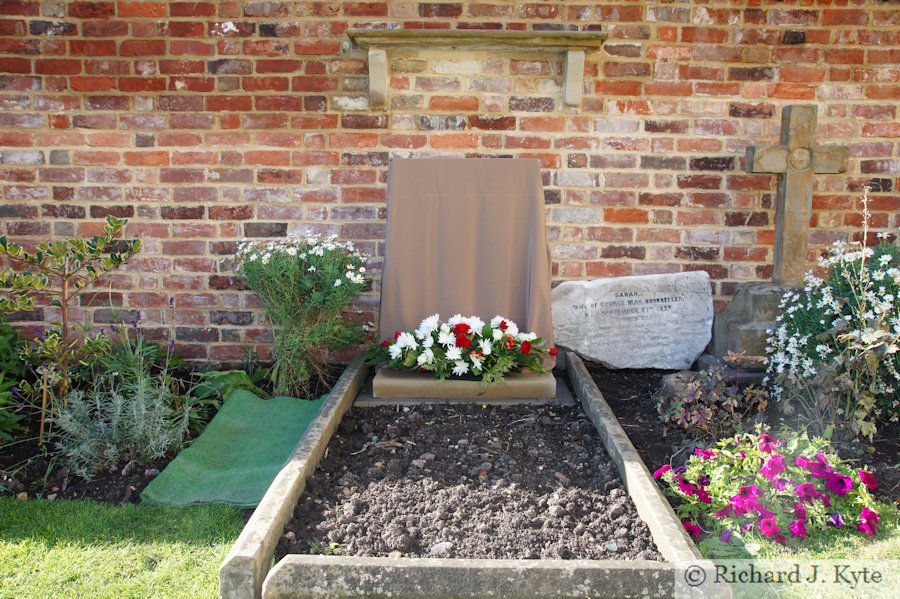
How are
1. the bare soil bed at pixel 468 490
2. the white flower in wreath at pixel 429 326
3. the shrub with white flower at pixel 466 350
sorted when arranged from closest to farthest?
the bare soil bed at pixel 468 490 → the shrub with white flower at pixel 466 350 → the white flower in wreath at pixel 429 326

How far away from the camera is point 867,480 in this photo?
269 cm

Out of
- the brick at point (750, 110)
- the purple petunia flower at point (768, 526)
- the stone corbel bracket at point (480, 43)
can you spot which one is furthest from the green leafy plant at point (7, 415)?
the brick at point (750, 110)

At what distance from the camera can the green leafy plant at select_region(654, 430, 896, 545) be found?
250cm

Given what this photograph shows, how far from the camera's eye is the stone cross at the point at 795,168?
3.96m

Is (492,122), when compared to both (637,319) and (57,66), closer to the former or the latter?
(637,319)

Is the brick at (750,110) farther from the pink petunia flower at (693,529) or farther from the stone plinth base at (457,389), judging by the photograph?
the pink petunia flower at (693,529)

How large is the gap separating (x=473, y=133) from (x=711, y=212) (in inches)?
57.6

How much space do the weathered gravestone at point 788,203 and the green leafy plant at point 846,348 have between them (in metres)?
0.28

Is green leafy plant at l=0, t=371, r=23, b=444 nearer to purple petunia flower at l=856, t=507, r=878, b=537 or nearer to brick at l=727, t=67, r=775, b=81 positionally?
purple petunia flower at l=856, t=507, r=878, b=537

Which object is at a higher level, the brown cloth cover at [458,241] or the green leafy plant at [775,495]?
the brown cloth cover at [458,241]

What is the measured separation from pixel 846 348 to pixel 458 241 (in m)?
1.90

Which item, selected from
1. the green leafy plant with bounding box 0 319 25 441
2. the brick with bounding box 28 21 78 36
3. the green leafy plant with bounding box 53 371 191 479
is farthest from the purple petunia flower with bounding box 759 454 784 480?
the brick with bounding box 28 21 78 36

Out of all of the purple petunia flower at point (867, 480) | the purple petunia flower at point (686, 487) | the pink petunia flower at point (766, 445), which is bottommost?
the purple petunia flower at point (686, 487)

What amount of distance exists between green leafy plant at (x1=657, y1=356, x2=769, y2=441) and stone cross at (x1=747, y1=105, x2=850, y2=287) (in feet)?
→ 3.20
